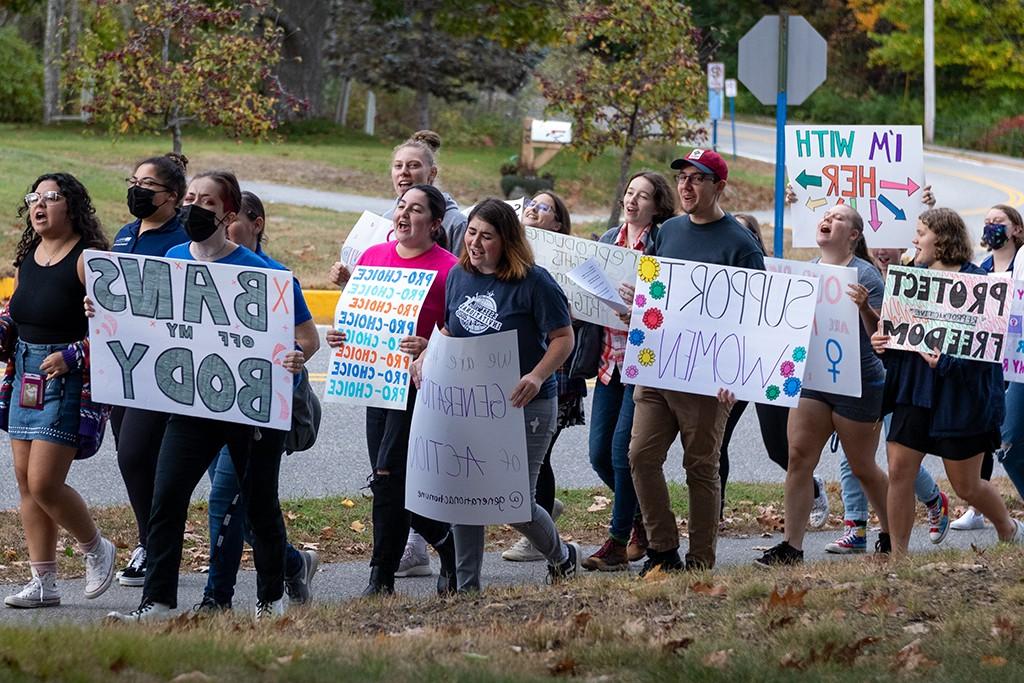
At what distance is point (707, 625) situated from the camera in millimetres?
5875

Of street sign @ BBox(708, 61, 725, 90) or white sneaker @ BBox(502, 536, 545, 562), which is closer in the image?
white sneaker @ BBox(502, 536, 545, 562)

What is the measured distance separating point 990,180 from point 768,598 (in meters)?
35.1

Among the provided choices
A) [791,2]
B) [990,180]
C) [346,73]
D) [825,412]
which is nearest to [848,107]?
[791,2]

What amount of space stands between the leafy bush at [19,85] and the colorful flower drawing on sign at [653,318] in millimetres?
34628

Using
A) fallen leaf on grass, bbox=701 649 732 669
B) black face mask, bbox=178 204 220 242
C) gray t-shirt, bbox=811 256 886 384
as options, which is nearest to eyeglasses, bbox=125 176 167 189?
black face mask, bbox=178 204 220 242

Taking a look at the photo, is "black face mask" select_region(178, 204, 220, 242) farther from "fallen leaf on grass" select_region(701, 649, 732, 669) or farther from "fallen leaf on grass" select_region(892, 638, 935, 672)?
"fallen leaf on grass" select_region(892, 638, 935, 672)

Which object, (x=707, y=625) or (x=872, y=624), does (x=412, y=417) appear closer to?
(x=707, y=625)

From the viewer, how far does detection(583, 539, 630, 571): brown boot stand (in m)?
7.80

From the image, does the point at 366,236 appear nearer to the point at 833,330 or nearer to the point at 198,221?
the point at 198,221

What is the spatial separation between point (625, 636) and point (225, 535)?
1.77 m

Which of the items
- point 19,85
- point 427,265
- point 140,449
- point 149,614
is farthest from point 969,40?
point 149,614

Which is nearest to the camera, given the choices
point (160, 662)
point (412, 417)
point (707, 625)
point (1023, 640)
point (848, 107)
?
point (160, 662)

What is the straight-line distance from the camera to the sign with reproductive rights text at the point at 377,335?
22.5ft

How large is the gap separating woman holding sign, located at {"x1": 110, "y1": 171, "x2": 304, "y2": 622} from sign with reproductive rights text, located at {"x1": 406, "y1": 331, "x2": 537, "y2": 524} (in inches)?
23.6
